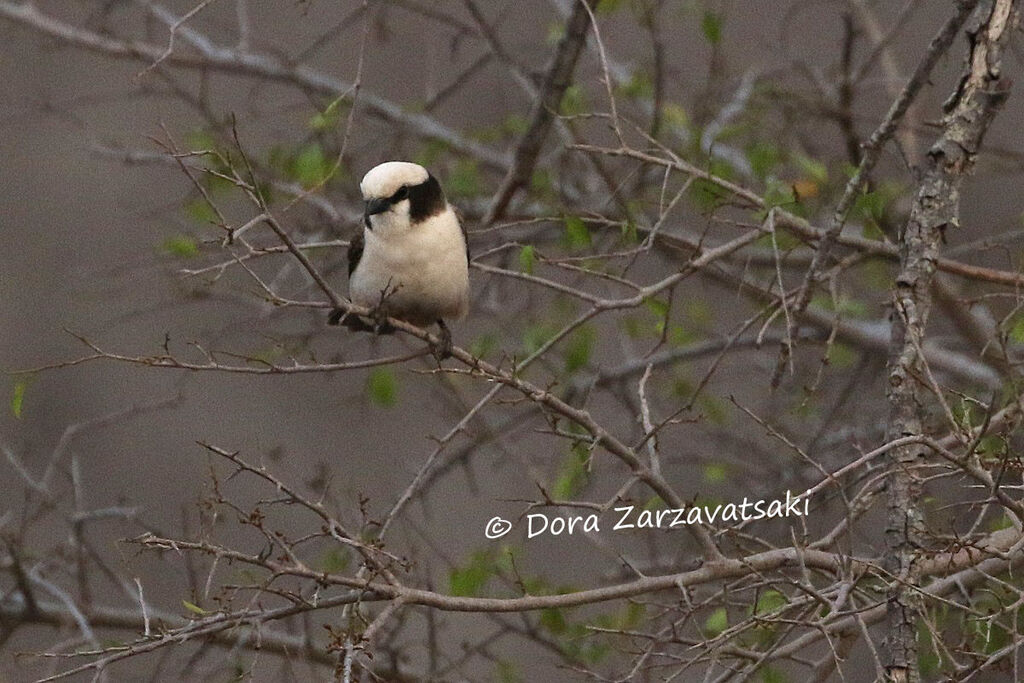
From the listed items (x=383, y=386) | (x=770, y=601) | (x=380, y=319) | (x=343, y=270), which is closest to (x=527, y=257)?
(x=380, y=319)

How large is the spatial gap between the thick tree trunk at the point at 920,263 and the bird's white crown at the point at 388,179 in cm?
129

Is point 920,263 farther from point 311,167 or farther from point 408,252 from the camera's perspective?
point 311,167

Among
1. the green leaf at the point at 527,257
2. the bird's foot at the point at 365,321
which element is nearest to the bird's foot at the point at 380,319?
the bird's foot at the point at 365,321

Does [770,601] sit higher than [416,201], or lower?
lower

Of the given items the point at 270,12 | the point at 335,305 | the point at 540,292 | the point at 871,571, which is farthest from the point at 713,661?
the point at 270,12

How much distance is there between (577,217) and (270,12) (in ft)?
18.3

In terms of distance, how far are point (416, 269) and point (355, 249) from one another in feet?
0.85

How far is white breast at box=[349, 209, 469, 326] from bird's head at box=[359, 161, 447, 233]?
0.06ft

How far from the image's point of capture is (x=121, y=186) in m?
8.64

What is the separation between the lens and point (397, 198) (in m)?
3.55

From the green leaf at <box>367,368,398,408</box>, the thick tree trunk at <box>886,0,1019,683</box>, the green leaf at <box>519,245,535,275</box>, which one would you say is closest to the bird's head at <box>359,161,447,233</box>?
the green leaf at <box>519,245,535,275</box>

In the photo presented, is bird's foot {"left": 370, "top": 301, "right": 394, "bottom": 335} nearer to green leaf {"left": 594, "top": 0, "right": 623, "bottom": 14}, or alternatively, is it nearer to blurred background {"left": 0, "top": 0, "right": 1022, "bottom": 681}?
blurred background {"left": 0, "top": 0, "right": 1022, "bottom": 681}

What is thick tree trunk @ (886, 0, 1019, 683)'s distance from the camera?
2553 millimetres

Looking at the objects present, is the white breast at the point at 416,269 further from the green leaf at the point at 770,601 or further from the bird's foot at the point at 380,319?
the green leaf at the point at 770,601
